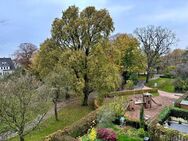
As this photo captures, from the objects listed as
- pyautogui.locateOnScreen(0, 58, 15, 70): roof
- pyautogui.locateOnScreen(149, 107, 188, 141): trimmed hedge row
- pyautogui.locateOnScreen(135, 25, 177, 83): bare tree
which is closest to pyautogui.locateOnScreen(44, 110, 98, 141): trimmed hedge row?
pyautogui.locateOnScreen(149, 107, 188, 141): trimmed hedge row

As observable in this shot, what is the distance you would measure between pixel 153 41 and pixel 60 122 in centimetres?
3103

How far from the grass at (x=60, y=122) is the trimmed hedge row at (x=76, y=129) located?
393cm

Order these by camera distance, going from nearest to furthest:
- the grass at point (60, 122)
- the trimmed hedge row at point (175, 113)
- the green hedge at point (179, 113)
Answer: the trimmed hedge row at point (175, 113)
the green hedge at point (179, 113)
the grass at point (60, 122)

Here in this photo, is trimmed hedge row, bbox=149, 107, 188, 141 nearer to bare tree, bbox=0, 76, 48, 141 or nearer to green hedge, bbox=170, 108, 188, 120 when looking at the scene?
green hedge, bbox=170, 108, 188, 120

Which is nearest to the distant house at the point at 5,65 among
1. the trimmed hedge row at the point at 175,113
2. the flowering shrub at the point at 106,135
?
the trimmed hedge row at the point at 175,113

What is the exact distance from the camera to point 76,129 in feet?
63.8

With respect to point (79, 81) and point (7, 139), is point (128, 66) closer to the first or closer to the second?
point (79, 81)

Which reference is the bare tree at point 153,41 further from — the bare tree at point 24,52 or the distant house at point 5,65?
the distant house at point 5,65

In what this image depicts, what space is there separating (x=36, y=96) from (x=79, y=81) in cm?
1077

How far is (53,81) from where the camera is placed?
27.6 m

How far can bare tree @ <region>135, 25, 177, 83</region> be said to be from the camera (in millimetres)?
52750

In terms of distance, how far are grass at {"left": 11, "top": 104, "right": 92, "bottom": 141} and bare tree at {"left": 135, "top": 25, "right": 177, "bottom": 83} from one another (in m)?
24.0

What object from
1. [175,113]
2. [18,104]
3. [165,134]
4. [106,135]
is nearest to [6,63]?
[18,104]

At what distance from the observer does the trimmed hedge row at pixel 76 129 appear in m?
17.3
